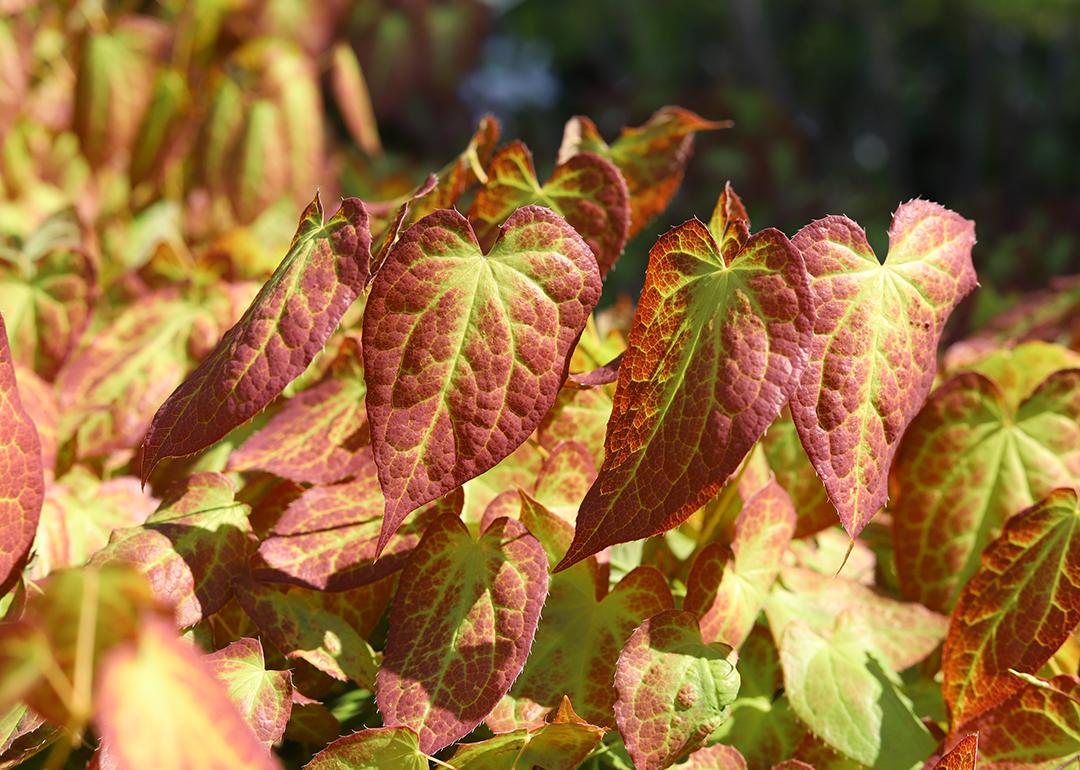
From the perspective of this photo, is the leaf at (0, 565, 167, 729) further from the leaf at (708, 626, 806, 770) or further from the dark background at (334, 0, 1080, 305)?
the dark background at (334, 0, 1080, 305)

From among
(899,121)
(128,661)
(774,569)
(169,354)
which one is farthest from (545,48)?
(128,661)

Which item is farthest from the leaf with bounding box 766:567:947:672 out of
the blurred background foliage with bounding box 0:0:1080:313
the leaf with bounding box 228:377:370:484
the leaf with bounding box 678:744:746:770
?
the blurred background foliage with bounding box 0:0:1080:313

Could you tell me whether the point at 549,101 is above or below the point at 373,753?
below

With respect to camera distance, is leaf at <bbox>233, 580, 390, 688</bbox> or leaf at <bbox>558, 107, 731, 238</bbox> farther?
leaf at <bbox>558, 107, 731, 238</bbox>

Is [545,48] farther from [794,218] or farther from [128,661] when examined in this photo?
[128,661]

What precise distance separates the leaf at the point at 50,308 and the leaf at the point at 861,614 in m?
0.72

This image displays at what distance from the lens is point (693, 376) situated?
61cm

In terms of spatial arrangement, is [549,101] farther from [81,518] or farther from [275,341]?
[275,341]

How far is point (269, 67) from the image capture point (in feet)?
6.65

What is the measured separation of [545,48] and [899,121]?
122 centimetres

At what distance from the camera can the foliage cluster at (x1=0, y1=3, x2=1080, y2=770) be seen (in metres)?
0.60

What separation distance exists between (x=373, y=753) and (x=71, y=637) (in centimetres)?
28

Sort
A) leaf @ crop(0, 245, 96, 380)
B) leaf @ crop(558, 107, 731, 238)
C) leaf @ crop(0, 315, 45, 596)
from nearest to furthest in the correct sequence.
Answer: leaf @ crop(0, 315, 45, 596) < leaf @ crop(558, 107, 731, 238) < leaf @ crop(0, 245, 96, 380)

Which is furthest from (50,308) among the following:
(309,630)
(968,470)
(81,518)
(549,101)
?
(549,101)
